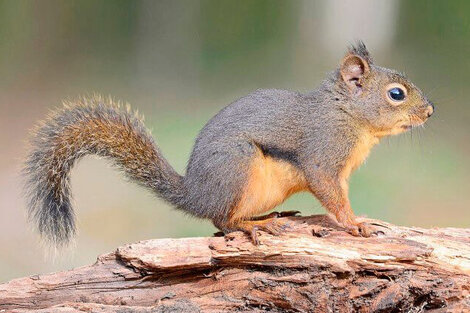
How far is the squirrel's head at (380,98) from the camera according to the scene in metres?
2.78

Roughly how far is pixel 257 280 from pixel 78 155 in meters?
0.77

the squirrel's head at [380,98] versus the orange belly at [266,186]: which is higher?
the squirrel's head at [380,98]

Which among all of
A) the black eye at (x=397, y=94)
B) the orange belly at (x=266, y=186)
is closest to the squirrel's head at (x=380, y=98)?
the black eye at (x=397, y=94)

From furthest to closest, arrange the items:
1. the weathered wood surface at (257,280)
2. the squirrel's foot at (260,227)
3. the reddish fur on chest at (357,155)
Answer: the reddish fur on chest at (357,155)
the squirrel's foot at (260,227)
the weathered wood surface at (257,280)

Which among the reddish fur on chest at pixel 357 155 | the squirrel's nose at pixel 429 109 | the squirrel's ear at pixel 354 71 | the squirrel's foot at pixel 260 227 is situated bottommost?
the squirrel's foot at pixel 260 227

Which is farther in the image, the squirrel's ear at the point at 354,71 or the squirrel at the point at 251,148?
the squirrel's ear at the point at 354,71

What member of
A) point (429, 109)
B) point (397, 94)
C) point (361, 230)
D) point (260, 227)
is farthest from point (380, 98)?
point (260, 227)

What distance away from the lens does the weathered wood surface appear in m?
2.40

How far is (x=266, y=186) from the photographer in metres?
2.63

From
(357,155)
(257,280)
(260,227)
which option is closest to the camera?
(257,280)

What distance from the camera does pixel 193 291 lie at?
2.43 metres

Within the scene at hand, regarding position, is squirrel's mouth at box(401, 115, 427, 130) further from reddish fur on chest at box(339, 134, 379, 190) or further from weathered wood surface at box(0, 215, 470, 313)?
weathered wood surface at box(0, 215, 470, 313)

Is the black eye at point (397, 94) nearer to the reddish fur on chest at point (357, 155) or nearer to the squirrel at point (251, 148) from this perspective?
the squirrel at point (251, 148)

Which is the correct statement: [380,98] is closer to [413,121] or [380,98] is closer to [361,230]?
[413,121]
